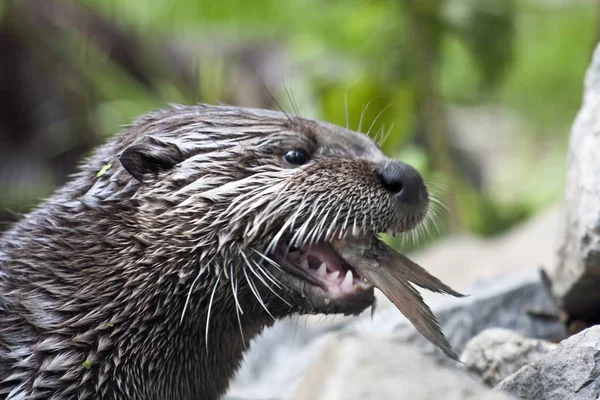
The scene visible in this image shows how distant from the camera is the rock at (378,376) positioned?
5.45 ft

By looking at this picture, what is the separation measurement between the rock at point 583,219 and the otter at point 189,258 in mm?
537

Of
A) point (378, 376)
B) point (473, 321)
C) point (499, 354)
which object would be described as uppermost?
point (378, 376)

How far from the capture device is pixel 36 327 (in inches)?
108

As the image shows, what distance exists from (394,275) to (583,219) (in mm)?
665

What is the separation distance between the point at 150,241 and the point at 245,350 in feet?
1.85

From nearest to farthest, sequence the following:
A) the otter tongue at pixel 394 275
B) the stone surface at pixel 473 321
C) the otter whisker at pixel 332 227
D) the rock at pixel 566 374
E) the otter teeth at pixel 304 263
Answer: the rock at pixel 566 374
the otter tongue at pixel 394 275
the otter whisker at pixel 332 227
the otter teeth at pixel 304 263
the stone surface at pixel 473 321

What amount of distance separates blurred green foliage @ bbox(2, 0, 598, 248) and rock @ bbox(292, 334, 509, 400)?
3.95 meters

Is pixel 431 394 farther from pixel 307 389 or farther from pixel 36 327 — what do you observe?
pixel 36 327

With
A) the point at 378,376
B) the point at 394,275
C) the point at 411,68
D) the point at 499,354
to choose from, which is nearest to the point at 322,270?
the point at 394,275

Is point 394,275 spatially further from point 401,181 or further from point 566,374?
point 566,374

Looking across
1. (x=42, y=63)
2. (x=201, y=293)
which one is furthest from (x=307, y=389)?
(x=42, y=63)

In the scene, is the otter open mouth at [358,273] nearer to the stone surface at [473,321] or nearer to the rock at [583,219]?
the rock at [583,219]

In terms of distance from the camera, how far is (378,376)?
171 cm

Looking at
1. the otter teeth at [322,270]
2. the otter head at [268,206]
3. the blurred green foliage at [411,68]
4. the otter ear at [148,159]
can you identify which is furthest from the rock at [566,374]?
the blurred green foliage at [411,68]
